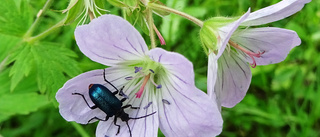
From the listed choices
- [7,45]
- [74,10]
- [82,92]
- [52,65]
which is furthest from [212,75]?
[7,45]

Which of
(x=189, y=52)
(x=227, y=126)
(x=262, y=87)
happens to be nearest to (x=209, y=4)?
(x=189, y=52)

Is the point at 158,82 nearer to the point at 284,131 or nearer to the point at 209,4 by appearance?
the point at 209,4

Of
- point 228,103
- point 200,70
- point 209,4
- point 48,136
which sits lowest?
point 48,136

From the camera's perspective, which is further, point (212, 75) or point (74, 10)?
point (74, 10)

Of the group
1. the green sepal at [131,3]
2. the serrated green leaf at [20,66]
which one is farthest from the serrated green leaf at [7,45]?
the green sepal at [131,3]

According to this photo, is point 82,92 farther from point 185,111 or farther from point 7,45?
point 7,45

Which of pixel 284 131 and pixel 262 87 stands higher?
pixel 262 87
